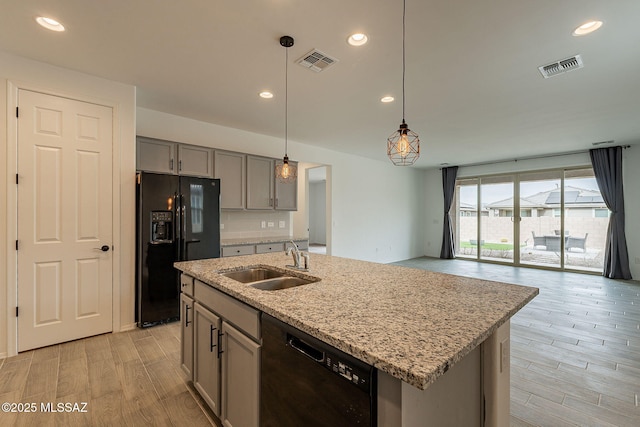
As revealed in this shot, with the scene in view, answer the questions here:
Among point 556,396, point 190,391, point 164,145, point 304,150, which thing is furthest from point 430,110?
point 190,391

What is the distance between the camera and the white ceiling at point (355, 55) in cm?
200

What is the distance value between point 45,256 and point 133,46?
6.94 feet

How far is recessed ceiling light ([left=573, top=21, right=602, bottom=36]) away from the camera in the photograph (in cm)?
210

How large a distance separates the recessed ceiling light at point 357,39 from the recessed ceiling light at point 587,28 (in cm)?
157

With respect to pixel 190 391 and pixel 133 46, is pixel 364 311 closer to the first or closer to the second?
pixel 190 391

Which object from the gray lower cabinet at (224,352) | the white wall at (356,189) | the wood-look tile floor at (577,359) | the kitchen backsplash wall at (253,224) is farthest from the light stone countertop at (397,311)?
the white wall at (356,189)

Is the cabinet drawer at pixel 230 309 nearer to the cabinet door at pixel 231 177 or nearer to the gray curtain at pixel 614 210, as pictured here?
the cabinet door at pixel 231 177

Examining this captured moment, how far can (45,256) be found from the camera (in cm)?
274

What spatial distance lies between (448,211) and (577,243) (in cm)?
283

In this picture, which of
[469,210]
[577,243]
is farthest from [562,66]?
[469,210]

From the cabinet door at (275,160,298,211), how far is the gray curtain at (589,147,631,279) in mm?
6296

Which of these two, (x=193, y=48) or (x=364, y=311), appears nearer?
(x=364, y=311)

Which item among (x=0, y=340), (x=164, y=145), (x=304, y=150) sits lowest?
(x=0, y=340)

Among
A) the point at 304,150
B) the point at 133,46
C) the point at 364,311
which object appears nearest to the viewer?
the point at 364,311
